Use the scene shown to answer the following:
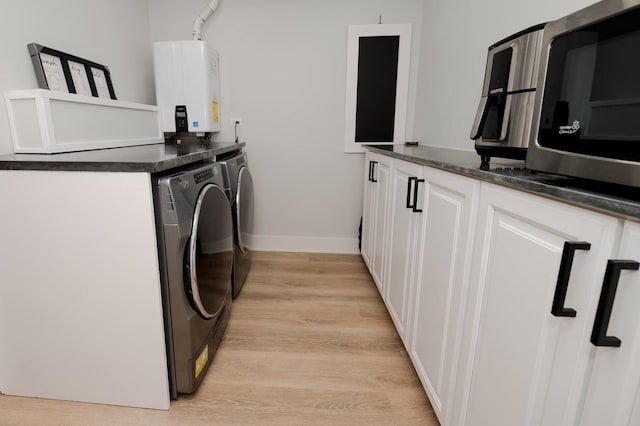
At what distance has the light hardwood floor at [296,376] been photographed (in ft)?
4.23

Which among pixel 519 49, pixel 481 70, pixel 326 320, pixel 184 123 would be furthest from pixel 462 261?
pixel 184 123

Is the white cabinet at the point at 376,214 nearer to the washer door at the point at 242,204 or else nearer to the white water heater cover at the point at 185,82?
the washer door at the point at 242,204

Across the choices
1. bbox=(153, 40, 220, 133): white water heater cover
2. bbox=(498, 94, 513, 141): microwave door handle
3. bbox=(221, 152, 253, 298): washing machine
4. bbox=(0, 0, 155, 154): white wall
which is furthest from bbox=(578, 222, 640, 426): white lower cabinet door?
bbox=(153, 40, 220, 133): white water heater cover

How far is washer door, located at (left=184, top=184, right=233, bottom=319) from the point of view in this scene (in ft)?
4.21

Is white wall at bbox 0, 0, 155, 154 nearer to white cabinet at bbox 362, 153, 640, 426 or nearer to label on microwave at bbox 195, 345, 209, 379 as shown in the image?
label on microwave at bbox 195, 345, 209, 379

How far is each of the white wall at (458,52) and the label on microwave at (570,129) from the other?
771 millimetres

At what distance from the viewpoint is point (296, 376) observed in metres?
1.52

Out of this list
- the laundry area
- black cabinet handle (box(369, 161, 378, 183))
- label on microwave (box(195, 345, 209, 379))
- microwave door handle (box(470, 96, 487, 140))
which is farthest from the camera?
black cabinet handle (box(369, 161, 378, 183))

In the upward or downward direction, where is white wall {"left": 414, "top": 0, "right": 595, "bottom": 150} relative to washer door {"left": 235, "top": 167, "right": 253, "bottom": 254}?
upward

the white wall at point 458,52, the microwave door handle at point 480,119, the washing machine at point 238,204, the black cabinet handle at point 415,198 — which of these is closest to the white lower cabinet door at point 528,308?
the microwave door handle at point 480,119

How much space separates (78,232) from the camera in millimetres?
1193

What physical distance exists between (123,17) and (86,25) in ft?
1.61

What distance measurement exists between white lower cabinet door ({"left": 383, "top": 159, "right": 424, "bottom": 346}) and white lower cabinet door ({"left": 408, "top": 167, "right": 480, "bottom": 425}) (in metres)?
0.09

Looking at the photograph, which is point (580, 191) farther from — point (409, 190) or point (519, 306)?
point (409, 190)
